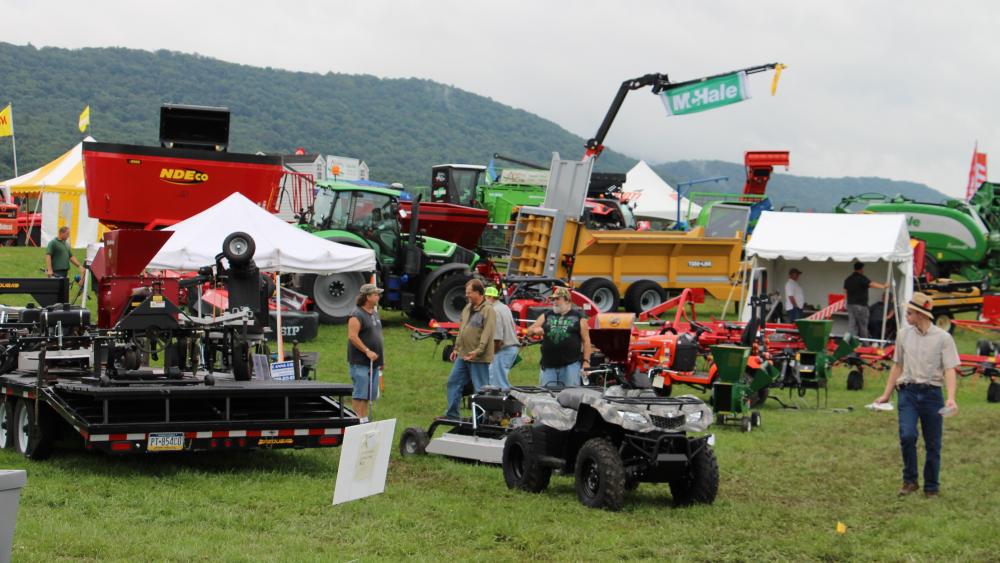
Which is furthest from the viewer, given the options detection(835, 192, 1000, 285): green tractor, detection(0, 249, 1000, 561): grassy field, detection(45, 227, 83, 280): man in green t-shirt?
detection(835, 192, 1000, 285): green tractor

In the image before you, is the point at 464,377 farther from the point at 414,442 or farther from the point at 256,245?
the point at 256,245

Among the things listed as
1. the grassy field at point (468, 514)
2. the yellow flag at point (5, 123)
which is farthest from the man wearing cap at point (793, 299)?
the yellow flag at point (5, 123)

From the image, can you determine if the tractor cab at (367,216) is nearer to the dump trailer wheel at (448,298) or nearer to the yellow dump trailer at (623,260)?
the dump trailer wheel at (448,298)

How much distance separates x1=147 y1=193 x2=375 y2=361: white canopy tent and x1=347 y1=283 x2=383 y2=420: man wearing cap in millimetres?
3829

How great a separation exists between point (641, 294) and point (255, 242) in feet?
37.5

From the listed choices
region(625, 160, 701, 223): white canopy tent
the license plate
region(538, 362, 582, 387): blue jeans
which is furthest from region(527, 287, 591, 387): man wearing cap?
region(625, 160, 701, 223): white canopy tent

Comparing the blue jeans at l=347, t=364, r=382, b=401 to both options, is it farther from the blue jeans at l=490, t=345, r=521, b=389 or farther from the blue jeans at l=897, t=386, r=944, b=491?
the blue jeans at l=897, t=386, r=944, b=491

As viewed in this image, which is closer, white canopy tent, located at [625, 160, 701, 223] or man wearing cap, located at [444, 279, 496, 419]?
man wearing cap, located at [444, 279, 496, 419]

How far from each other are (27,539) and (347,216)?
15.1m

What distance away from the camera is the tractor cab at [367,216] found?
867 inches

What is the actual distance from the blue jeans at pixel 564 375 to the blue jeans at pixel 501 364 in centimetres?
51

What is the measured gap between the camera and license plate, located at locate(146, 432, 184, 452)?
368 inches

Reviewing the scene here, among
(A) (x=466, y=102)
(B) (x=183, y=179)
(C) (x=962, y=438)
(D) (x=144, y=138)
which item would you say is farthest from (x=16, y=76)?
(C) (x=962, y=438)

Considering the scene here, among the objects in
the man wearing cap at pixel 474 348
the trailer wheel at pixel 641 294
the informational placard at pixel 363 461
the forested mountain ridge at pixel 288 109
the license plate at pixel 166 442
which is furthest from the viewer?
the forested mountain ridge at pixel 288 109
